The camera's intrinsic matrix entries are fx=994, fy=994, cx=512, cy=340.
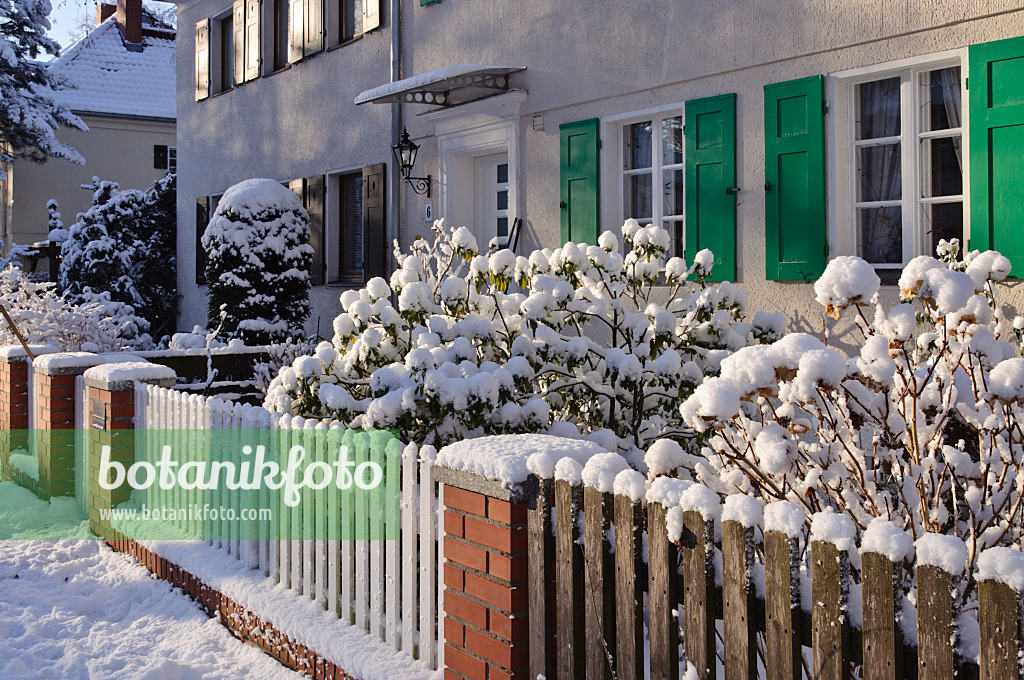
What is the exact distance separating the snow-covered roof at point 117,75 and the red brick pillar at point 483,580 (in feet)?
82.7

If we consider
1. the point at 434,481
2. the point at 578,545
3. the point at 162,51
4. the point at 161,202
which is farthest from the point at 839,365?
the point at 162,51

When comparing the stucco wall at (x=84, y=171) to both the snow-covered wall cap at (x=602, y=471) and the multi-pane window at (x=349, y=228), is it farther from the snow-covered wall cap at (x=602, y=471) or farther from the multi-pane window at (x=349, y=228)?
the snow-covered wall cap at (x=602, y=471)

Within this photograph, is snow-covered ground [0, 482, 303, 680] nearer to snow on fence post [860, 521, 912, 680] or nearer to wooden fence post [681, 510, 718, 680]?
wooden fence post [681, 510, 718, 680]

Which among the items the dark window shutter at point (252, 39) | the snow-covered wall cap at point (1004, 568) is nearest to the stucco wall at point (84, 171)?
the dark window shutter at point (252, 39)

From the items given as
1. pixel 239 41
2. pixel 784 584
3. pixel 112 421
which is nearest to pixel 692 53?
pixel 112 421

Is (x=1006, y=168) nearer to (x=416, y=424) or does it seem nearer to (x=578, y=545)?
(x=416, y=424)

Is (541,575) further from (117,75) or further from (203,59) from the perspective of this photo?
(117,75)

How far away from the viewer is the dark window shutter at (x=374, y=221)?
10625 millimetres

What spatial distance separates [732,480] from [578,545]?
498 mm

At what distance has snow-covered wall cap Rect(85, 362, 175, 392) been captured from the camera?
5980 mm

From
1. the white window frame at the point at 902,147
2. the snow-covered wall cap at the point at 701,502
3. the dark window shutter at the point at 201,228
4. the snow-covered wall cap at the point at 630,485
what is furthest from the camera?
the dark window shutter at the point at 201,228

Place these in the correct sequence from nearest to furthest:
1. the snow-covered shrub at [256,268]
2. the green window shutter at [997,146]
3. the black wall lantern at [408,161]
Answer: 1. the green window shutter at [997,146]
2. the black wall lantern at [408,161]
3. the snow-covered shrub at [256,268]

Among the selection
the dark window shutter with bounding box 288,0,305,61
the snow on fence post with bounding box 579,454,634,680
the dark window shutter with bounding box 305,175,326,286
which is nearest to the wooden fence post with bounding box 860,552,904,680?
the snow on fence post with bounding box 579,454,634,680

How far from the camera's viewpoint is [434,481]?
3543 millimetres
